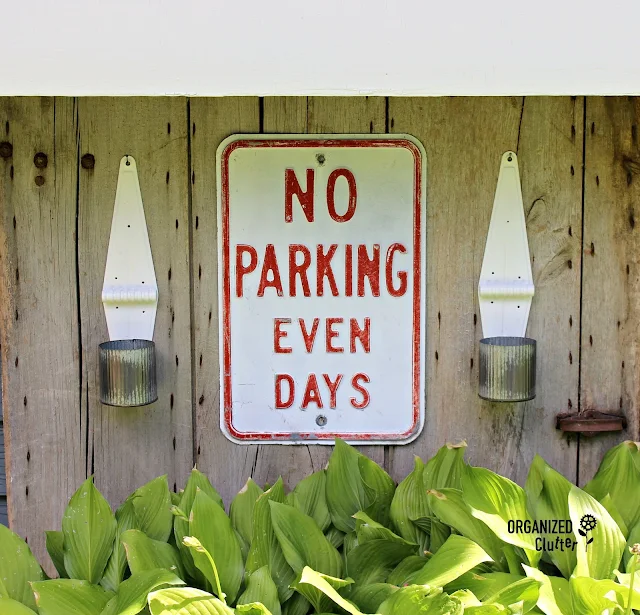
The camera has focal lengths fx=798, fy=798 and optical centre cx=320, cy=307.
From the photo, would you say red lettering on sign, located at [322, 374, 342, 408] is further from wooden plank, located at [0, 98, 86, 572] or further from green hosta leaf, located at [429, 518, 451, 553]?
wooden plank, located at [0, 98, 86, 572]

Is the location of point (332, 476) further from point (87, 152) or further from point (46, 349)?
point (87, 152)

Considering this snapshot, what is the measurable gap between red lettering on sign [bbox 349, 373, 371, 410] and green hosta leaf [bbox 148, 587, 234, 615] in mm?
726

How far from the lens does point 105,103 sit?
90.3 inches

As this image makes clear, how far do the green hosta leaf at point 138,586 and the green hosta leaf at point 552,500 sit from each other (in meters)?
0.92

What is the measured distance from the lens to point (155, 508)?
86.1 inches

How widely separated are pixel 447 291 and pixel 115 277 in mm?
965

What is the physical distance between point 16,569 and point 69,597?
187mm

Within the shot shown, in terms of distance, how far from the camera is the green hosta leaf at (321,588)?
5.94 feet

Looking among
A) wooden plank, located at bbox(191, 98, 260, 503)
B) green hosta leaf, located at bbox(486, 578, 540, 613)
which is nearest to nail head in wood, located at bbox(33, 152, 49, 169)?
wooden plank, located at bbox(191, 98, 260, 503)

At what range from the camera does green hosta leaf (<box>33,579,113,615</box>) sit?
1.88m

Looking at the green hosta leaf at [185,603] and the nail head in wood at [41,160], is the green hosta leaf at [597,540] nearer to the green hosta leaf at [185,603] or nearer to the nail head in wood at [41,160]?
the green hosta leaf at [185,603]

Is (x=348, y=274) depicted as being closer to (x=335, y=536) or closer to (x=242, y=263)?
(x=242, y=263)

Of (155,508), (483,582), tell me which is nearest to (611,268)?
(483,582)
